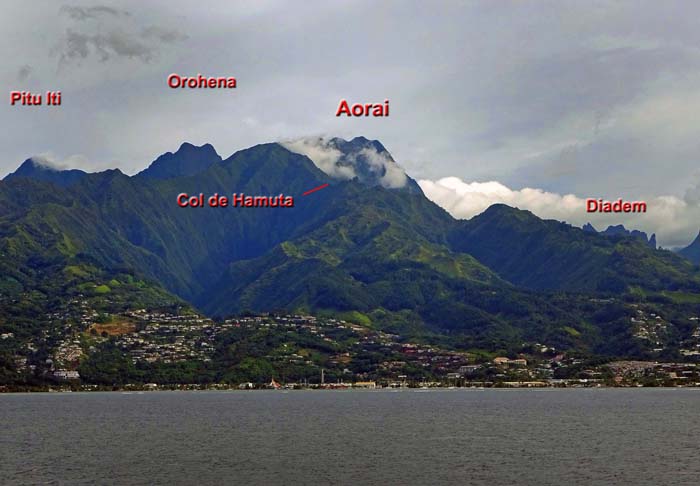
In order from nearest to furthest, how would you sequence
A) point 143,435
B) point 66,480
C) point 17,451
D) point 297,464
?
point 66,480, point 297,464, point 17,451, point 143,435

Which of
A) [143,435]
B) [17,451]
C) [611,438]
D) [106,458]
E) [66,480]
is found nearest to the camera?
[66,480]

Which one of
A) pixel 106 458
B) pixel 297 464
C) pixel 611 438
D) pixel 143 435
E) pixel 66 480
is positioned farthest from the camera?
pixel 143 435

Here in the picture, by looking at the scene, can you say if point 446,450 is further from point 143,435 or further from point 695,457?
point 143,435

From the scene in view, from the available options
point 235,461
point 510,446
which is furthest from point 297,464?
point 510,446

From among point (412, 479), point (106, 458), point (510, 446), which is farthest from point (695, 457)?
point (106, 458)

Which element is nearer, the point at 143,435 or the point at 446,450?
the point at 446,450

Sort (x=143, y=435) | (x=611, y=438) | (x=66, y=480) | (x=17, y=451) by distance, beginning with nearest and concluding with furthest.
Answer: (x=66, y=480) → (x=17, y=451) → (x=611, y=438) → (x=143, y=435)

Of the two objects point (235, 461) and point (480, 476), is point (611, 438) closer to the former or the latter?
point (480, 476)

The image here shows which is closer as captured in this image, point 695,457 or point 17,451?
point 695,457

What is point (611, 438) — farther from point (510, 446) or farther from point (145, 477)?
point (145, 477)
